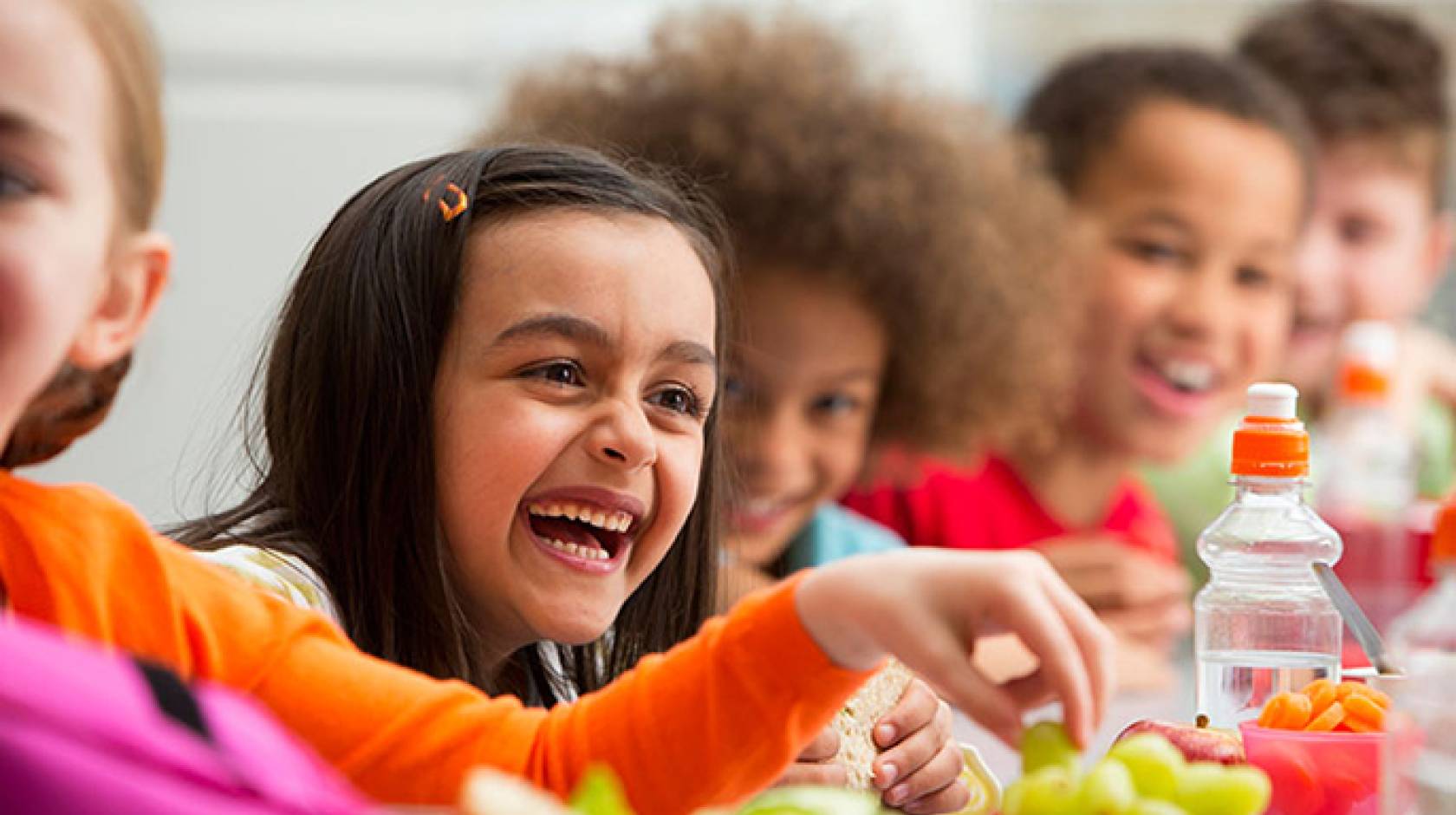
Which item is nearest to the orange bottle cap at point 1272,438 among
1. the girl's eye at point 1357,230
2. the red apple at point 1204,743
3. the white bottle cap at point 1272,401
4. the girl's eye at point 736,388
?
the white bottle cap at point 1272,401

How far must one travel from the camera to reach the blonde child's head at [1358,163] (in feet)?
8.93

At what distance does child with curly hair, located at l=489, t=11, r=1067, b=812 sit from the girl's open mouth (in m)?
0.62

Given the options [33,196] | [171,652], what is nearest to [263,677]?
[171,652]

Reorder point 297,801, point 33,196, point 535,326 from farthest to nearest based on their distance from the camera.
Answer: point 535,326, point 33,196, point 297,801

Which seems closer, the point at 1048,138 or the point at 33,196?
the point at 33,196

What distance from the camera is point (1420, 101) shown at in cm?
280

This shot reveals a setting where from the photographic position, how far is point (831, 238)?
1.80m

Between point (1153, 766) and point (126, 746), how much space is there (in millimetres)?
330

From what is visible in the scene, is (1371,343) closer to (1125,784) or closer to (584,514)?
(584,514)

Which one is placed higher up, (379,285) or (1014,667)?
(379,285)

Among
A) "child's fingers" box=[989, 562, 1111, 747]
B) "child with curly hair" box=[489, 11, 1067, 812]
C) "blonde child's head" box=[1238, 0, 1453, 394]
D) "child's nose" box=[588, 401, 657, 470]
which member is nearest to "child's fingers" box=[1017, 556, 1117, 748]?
"child's fingers" box=[989, 562, 1111, 747]

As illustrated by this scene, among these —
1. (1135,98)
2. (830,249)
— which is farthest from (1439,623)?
(1135,98)

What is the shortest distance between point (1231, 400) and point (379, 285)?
1.66 meters

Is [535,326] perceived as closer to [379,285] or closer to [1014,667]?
[379,285]
